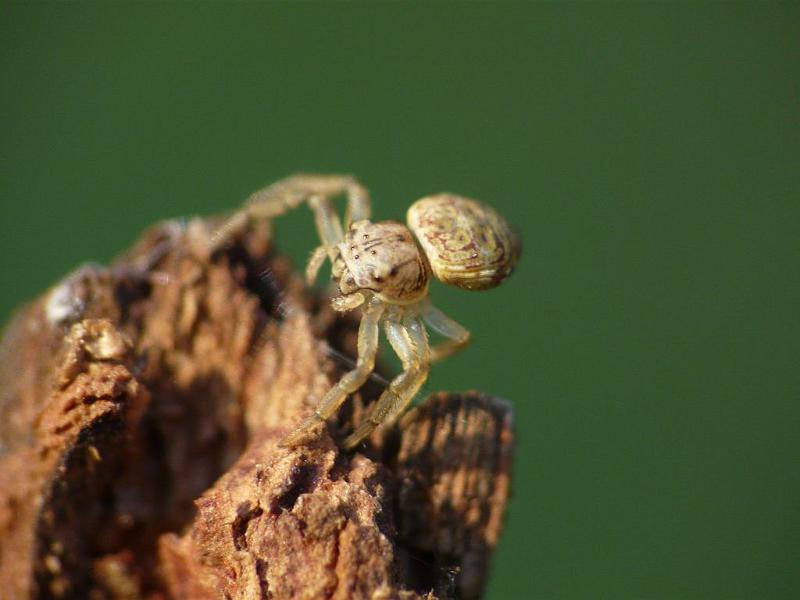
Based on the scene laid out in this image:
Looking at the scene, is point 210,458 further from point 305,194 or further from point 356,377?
point 305,194

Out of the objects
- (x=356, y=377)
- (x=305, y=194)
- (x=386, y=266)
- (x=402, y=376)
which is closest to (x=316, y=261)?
(x=386, y=266)

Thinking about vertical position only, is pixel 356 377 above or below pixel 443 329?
below

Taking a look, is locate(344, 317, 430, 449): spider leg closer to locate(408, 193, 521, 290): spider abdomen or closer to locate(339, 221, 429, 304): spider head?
locate(339, 221, 429, 304): spider head

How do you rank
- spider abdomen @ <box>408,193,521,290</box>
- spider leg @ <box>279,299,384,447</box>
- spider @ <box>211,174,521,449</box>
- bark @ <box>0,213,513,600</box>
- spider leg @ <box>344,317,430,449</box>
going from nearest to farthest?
bark @ <box>0,213,513,600</box> → spider leg @ <box>279,299,384,447</box> → spider leg @ <box>344,317,430,449</box> → spider @ <box>211,174,521,449</box> → spider abdomen @ <box>408,193,521,290</box>

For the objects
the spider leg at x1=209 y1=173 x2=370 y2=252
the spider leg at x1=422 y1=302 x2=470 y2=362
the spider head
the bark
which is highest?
the spider leg at x1=209 y1=173 x2=370 y2=252

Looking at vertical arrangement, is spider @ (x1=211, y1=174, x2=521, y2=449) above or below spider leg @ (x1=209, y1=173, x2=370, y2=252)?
below

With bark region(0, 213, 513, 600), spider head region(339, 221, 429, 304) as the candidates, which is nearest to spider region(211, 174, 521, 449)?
spider head region(339, 221, 429, 304)

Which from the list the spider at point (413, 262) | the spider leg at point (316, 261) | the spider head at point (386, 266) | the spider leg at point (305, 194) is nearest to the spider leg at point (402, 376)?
the spider at point (413, 262)
